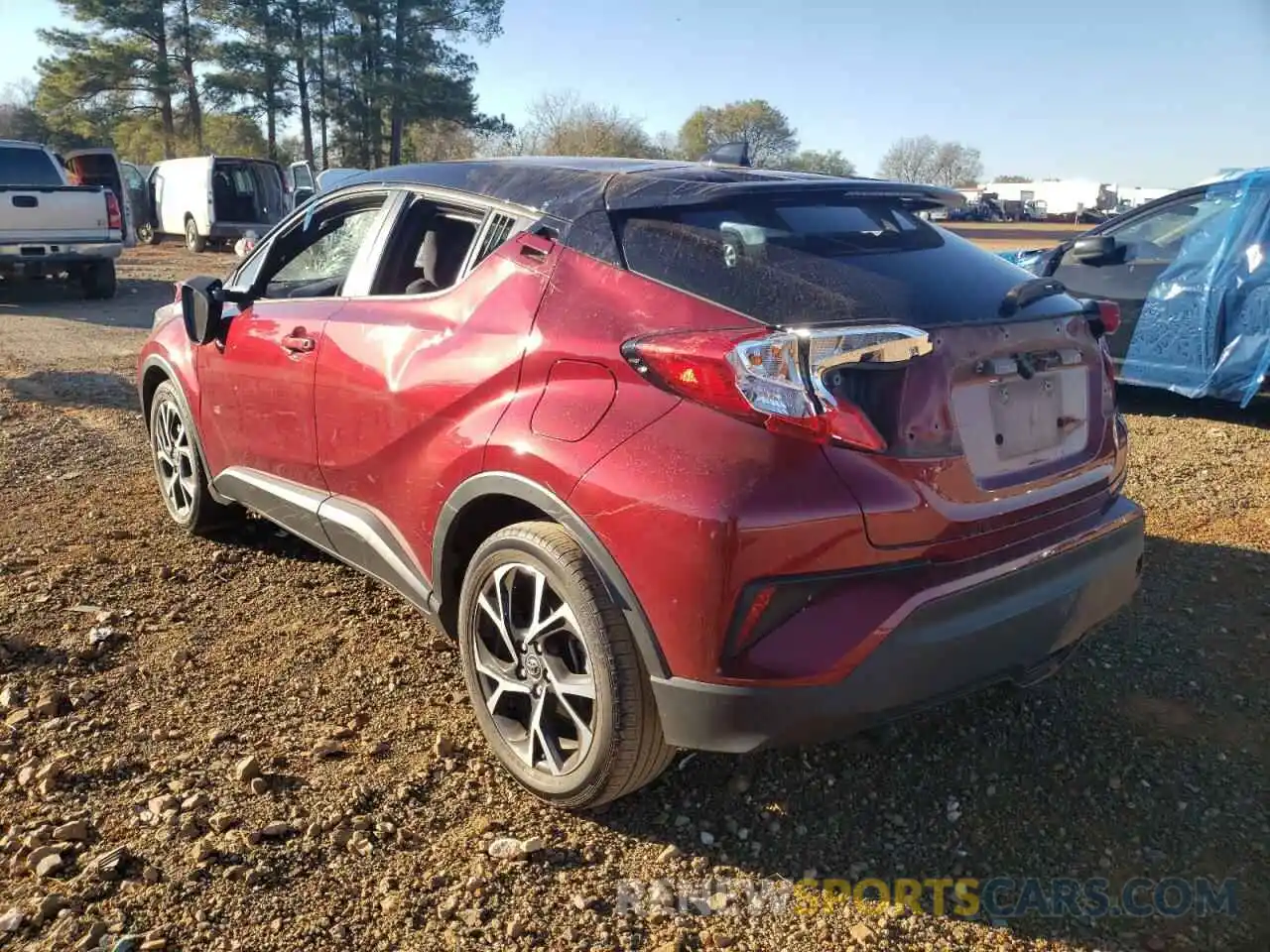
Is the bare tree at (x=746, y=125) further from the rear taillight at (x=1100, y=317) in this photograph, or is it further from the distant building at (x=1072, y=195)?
the rear taillight at (x=1100, y=317)

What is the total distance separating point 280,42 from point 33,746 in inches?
1508

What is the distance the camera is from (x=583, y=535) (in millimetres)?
2344

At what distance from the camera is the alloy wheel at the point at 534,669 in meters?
2.49

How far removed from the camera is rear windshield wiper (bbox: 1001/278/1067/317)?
252 centimetres

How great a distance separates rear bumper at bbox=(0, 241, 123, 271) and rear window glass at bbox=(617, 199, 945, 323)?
1260 cm

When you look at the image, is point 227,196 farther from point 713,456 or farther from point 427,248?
point 713,456

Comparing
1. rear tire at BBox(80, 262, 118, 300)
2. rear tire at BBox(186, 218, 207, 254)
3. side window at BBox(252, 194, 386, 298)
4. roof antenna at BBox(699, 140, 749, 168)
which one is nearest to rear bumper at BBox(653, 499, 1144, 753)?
roof antenna at BBox(699, 140, 749, 168)

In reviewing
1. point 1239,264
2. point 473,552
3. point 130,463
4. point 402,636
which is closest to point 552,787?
point 473,552

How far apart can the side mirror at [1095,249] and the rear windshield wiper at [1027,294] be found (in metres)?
4.51

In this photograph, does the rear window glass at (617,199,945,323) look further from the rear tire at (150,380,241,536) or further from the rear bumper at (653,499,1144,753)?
the rear tire at (150,380,241,536)

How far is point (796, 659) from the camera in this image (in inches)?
83.7

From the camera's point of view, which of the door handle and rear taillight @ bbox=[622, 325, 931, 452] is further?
the door handle

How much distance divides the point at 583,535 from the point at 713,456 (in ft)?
1.29

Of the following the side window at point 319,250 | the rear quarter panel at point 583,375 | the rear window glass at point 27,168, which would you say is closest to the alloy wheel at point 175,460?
the side window at point 319,250
